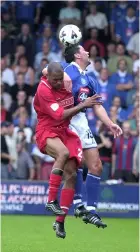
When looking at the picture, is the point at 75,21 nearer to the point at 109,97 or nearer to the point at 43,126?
the point at 109,97

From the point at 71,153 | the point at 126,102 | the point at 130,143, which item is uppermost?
the point at 126,102

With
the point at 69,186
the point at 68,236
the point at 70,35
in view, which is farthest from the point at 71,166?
the point at 68,236

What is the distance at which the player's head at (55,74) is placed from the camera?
1208 centimetres

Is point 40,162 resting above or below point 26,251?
above

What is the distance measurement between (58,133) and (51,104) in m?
0.49

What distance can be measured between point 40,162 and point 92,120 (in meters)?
1.97

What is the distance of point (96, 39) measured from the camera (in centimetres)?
2517

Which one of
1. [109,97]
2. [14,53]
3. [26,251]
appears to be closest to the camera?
[26,251]

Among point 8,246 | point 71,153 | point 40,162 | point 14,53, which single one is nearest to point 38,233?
point 8,246

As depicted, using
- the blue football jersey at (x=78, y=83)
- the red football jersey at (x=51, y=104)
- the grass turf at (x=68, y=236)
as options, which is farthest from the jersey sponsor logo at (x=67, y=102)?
the grass turf at (x=68, y=236)

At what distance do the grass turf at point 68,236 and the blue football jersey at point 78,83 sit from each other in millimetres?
2272

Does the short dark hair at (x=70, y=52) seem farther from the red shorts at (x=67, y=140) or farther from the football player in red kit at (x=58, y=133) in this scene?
the red shorts at (x=67, y=140)

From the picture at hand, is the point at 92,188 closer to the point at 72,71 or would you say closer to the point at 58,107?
the point at 58,107

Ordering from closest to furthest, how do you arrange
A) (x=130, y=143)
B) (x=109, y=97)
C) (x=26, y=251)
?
(x=26, y=251)
(x=130, y=143)
(x=109, y=97)
